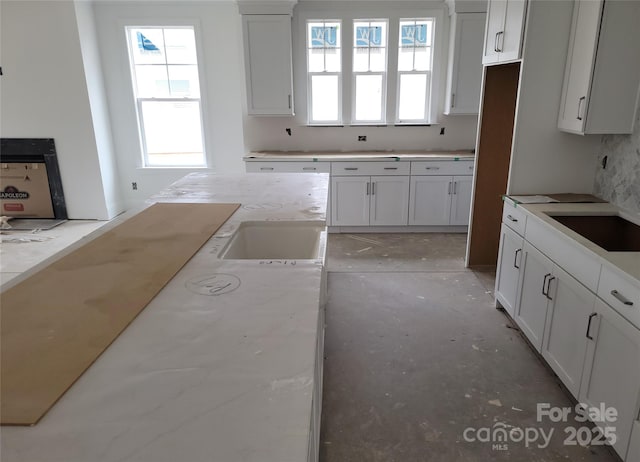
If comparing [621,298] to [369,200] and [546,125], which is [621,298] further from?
[369,200]

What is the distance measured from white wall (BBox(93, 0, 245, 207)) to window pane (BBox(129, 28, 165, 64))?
12 cm

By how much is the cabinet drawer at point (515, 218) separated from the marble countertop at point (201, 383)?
68.1 inches

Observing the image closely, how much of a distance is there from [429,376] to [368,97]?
373 cm

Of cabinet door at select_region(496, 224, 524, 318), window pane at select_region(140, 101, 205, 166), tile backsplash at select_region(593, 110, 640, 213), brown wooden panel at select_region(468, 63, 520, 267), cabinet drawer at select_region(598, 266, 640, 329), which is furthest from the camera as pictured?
window pane at select_region(140, 101, 205, 166)

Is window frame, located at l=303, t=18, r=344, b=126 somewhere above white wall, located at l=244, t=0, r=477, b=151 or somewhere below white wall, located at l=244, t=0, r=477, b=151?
above

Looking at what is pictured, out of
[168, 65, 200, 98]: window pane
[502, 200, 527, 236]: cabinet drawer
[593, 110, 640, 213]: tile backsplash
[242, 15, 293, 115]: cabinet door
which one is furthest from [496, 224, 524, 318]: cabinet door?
[168, 65, 200, 98]: window pane

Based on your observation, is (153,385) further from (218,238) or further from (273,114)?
(273,114)

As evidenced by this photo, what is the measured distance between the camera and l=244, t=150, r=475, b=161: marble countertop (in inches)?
189

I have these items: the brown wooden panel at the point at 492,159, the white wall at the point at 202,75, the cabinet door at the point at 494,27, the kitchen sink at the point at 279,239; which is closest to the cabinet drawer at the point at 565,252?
the brown wooden panel at the point at 492,159

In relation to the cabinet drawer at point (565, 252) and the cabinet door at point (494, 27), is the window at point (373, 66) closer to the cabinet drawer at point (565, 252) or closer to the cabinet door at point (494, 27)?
the cabinet door at point (494, 27)

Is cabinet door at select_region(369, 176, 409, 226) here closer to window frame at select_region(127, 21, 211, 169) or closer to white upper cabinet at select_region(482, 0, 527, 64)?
white upper cabinet at select_region(482, 0, 527, 64)

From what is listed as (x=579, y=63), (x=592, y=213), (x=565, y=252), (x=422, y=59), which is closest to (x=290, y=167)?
(x=422, y=59)

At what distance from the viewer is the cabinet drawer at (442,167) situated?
4.81 meters

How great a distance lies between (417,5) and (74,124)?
14.2 ft
